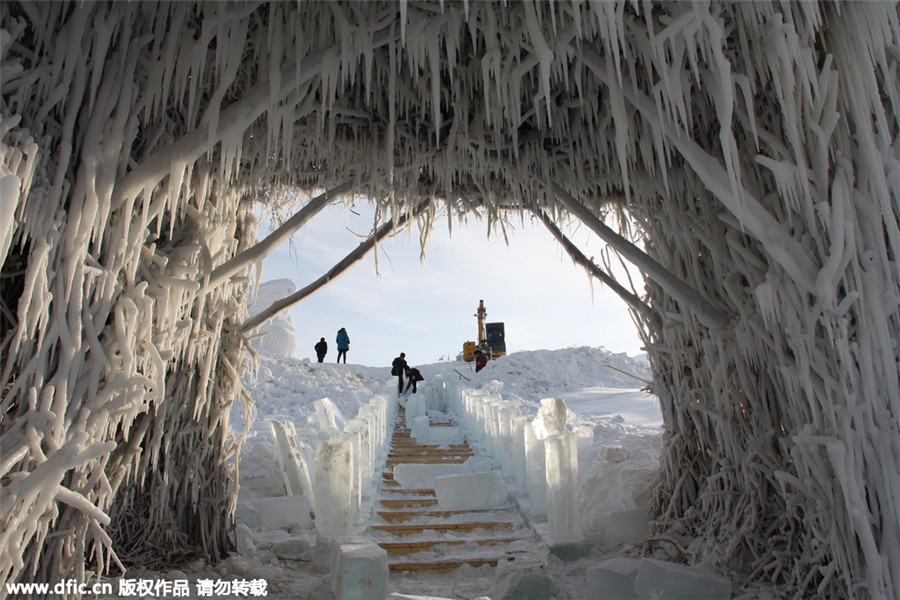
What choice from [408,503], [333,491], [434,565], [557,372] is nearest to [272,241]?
[333,491]

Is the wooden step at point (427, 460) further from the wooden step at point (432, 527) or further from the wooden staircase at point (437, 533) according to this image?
the wooden step at point (432, 527)

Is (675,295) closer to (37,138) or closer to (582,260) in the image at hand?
(582,260)

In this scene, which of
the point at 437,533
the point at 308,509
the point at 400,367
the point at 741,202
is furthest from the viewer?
the point at 400,367

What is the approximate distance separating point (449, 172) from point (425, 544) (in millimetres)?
2482

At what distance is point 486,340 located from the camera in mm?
23219

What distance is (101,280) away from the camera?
82.0 inches

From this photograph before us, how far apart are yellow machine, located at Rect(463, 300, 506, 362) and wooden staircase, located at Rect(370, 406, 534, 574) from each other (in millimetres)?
17323

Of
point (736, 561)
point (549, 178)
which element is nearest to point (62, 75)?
point (549, 178)

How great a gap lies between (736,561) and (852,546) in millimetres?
1008

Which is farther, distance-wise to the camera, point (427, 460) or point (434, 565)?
point (427, 460)

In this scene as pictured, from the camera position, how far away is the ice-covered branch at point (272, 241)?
2867 mm

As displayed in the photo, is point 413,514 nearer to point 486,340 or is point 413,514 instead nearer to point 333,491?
point 333,491

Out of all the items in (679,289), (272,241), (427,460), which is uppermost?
(272,241)

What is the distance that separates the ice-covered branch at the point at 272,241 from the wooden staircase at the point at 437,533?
204 cm
